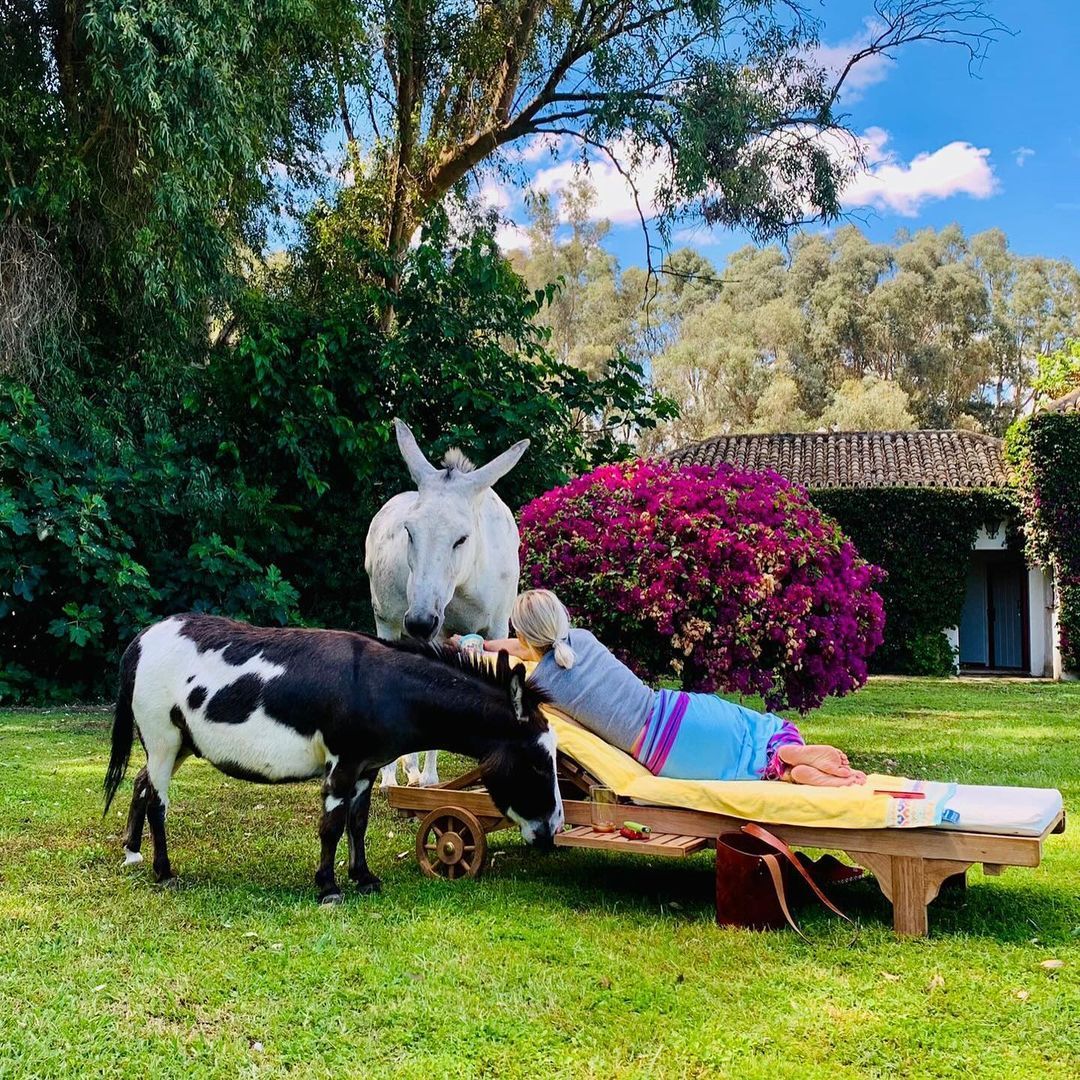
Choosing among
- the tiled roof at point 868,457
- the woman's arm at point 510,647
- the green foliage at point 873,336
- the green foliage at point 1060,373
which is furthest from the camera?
the green foliage at point 873,336

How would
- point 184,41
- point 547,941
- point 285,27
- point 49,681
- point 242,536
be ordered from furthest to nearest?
1. point 242,536
2. point 49,681
3. point 285,27
4. point 184,41
5. point 547,941

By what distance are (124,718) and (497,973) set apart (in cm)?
244

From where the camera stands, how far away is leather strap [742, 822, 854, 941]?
4422 millimetres

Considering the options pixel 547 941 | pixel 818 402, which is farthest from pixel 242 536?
pixel 818 402

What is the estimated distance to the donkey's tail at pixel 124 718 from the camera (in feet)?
17.2

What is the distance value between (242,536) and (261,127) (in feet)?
17.0

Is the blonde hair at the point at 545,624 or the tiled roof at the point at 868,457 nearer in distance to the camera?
the blonde hair at the point at 545,624

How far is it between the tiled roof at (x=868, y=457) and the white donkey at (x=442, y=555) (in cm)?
1409

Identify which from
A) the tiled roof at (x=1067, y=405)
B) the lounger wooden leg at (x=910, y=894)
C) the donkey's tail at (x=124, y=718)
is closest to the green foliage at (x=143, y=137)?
the donkey's tail at (x=124, y=718)

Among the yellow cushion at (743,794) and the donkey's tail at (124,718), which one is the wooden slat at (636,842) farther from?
the donkey's tail at (124,718)

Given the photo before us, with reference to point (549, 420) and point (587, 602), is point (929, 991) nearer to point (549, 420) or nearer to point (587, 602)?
point (587, 602)

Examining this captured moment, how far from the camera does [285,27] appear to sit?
12367mm

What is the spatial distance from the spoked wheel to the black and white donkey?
1.33 feet

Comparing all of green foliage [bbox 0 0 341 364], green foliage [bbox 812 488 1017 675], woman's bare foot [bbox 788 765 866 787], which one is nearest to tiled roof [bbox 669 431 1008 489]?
green foliage [bbox 812 488 1017 675]
